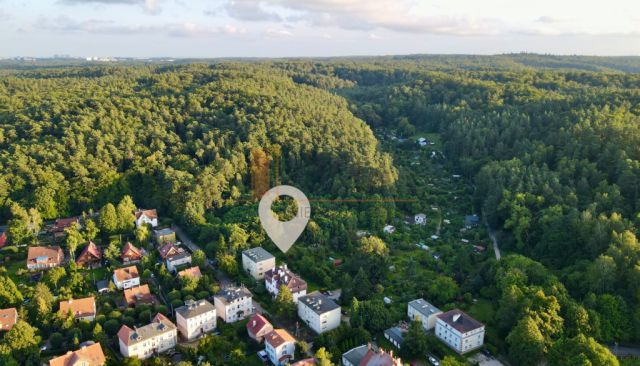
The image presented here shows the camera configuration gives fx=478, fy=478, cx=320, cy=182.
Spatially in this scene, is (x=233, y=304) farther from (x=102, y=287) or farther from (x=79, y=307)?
(x=102, y=287)

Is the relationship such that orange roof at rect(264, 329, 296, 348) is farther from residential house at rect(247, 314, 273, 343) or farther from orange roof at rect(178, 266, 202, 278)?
orange roof at rect(178, 266, 202, 278)

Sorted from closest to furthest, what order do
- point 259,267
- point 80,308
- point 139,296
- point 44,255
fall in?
1. point 80,308
2. point 139,296
3. point 259,267
4. point 44,255

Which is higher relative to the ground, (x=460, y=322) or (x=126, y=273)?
(x=460, y=322)

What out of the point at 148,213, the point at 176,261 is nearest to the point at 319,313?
the point at 176,261

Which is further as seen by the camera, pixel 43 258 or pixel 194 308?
pixel 43 258

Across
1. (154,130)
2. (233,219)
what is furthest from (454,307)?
(154,130)

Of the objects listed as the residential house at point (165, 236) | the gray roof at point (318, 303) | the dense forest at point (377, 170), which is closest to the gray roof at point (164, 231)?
the residential house at point (165, 236)

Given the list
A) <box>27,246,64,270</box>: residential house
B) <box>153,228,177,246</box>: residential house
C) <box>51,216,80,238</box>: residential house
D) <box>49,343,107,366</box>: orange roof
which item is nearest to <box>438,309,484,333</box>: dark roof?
<box>49,343,107,366</box>: orange roof

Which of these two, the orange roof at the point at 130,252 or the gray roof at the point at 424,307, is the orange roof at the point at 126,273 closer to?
the orange roof at the point at 130,252
